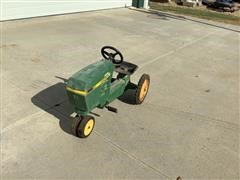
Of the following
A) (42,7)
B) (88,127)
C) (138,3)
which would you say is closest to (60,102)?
(88,127)

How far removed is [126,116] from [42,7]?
341 inches

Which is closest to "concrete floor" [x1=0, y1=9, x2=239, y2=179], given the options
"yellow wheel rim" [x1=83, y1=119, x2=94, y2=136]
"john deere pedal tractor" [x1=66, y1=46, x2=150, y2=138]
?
"yellow wheel rim" [x1=83, y1=119, x2=94, y2=136]

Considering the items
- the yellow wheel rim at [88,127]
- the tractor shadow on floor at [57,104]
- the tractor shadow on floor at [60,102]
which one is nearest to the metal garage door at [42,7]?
the tractor shadow on floor at [60,102]

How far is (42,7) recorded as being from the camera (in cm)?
1162

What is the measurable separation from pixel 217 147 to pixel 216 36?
27.1 feet

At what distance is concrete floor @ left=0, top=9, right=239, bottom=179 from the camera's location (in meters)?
3.67

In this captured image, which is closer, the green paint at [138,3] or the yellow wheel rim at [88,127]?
the yellow wheel rim at [88,127]

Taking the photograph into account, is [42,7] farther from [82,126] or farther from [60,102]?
[82,126]

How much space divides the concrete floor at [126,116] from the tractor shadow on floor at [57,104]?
0.06 feet

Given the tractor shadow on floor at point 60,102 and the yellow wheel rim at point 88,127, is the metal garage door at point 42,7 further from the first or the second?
the yellow wheel rim at point 88,127

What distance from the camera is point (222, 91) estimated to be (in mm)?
6160

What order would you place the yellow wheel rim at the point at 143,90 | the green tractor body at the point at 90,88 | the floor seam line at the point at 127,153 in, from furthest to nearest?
1. the yellow wheel rim at the point at 143,90
2. the green tractor body at the point at 90,88
3. the floor seam line at the point at 127,153

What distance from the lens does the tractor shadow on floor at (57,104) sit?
4.47m

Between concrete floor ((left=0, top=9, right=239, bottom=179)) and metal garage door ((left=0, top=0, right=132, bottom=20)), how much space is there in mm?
A: 1734
